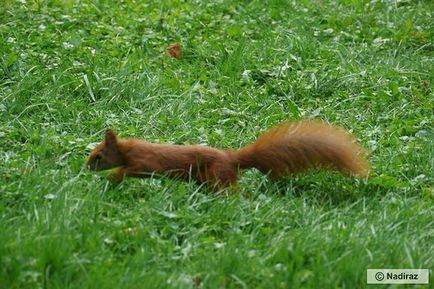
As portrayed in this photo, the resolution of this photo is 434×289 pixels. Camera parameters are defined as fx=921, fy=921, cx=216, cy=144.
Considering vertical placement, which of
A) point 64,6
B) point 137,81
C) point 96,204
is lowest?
point 96,204

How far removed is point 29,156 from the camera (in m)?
5.29

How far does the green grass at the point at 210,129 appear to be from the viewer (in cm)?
415

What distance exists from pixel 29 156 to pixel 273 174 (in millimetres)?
1405

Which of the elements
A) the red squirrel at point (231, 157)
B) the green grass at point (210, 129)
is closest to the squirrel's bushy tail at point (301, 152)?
the red squirrel at point (231, 157)

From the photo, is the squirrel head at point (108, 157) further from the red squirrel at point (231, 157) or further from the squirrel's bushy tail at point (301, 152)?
the squirrel's bushy tail at point (301, 152)

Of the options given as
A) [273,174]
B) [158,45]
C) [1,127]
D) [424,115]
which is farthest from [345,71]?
[1,127]

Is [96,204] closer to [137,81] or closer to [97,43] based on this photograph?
[137,81]

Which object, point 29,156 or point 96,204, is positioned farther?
point 29,156

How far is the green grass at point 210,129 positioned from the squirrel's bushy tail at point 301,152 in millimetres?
129

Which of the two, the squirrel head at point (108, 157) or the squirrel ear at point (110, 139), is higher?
the squirrel ear at point (110, 139)

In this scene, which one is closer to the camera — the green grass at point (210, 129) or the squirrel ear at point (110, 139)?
the green grass at point (210, 129)

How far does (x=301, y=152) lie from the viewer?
502cm

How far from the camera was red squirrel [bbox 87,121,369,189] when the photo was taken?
5008 millimetres

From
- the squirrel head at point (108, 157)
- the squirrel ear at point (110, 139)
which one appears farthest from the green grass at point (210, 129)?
the squirrel ear at point (110, 139)
